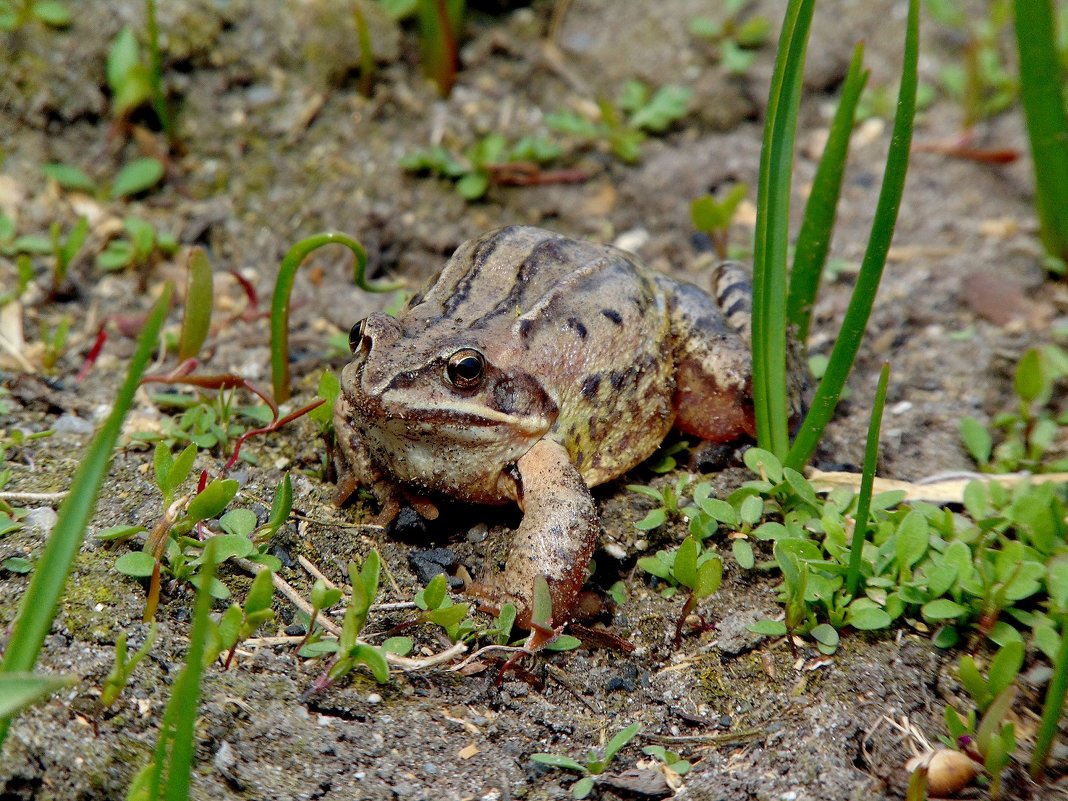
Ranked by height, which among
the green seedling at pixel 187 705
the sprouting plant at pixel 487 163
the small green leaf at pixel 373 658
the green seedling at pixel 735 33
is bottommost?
the small green leaf at pixel 373 658

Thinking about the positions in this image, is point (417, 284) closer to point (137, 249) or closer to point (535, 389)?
point (137, 249)

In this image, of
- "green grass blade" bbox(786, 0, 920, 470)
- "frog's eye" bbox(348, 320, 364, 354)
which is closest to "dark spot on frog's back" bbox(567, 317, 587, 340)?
"frog's eye" bbox(348, 320, 364, 354)

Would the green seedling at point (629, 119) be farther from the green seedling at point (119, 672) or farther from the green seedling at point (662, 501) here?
the green seedling at point (119, 672)

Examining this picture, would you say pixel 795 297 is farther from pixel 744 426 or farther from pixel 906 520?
pixel 906 520

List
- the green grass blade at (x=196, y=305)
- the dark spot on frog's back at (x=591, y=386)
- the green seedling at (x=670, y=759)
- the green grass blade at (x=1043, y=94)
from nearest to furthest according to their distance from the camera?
the green seedling at (x=670, y=759) < the dark spot on frog's back at (x=591, y=386) < the green grass blade at (x=196, y=305) < the green grass blade at (x=1043, y=94)

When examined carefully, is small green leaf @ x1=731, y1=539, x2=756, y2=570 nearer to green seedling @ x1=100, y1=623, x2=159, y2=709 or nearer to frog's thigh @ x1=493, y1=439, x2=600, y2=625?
frog's thigh @ x1=493, y1=439, x2=600, y2=625

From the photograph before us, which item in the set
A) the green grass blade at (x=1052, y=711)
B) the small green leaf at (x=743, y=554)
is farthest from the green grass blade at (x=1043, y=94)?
the green grass blade at (x=1052, y=711)
